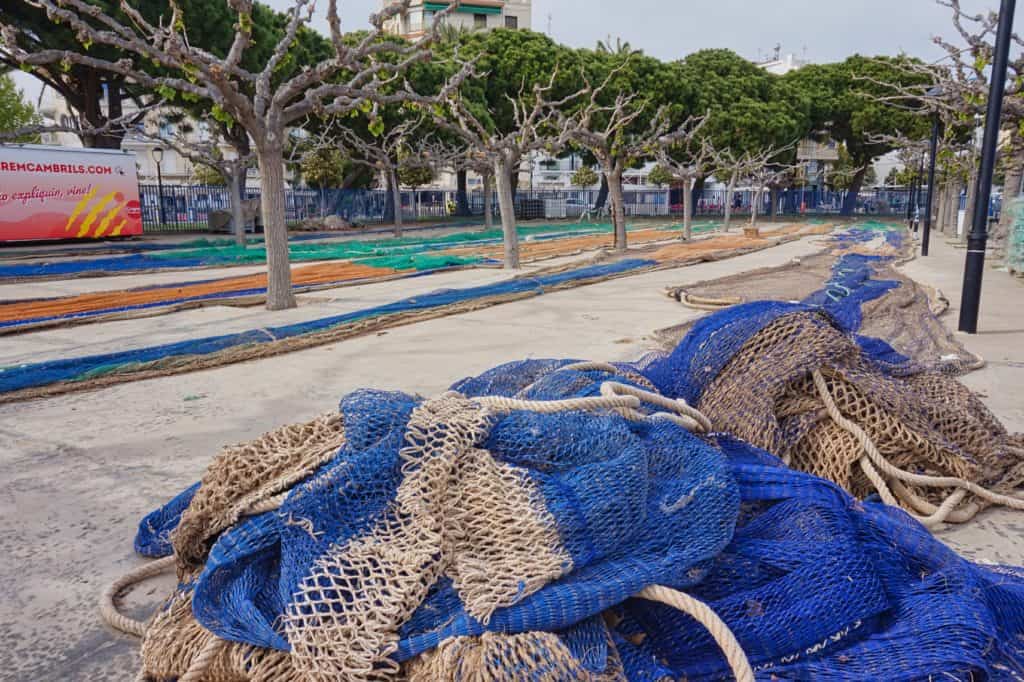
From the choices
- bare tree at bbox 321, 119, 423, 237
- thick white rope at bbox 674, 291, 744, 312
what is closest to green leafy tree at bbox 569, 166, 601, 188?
bare tree at bbox 321, 119, 423, 237

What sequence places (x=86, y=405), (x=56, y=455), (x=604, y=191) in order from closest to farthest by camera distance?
1. (x=56, y=455)
2. (x=86, y=405)
3. (x=604, y=191)

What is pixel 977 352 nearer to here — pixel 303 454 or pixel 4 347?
pixel 303 454

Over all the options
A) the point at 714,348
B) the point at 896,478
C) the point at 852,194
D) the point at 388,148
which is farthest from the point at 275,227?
the point at 852,194

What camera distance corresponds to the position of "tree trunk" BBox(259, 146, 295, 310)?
9430 mm

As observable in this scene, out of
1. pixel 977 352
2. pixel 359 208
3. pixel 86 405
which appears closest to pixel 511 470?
pixel 86 405

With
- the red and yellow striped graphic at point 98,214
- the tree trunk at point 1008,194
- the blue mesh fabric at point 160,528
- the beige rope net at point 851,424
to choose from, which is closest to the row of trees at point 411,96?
the red and yellow striped graphic at point 98,214

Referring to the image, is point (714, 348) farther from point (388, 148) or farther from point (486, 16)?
point (486, 16)

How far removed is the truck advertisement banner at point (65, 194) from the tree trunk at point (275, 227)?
13.9 meters

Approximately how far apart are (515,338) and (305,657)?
5840 millimetres

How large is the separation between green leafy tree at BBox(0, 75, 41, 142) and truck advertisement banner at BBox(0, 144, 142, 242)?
14577 mm

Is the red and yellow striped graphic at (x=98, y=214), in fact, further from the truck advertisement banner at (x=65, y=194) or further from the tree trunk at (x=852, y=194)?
the tree trunk at (x=852, y=194)

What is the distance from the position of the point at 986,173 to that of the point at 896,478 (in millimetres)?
5956

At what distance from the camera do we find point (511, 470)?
7.12 feet

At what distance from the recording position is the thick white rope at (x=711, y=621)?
171 cm
